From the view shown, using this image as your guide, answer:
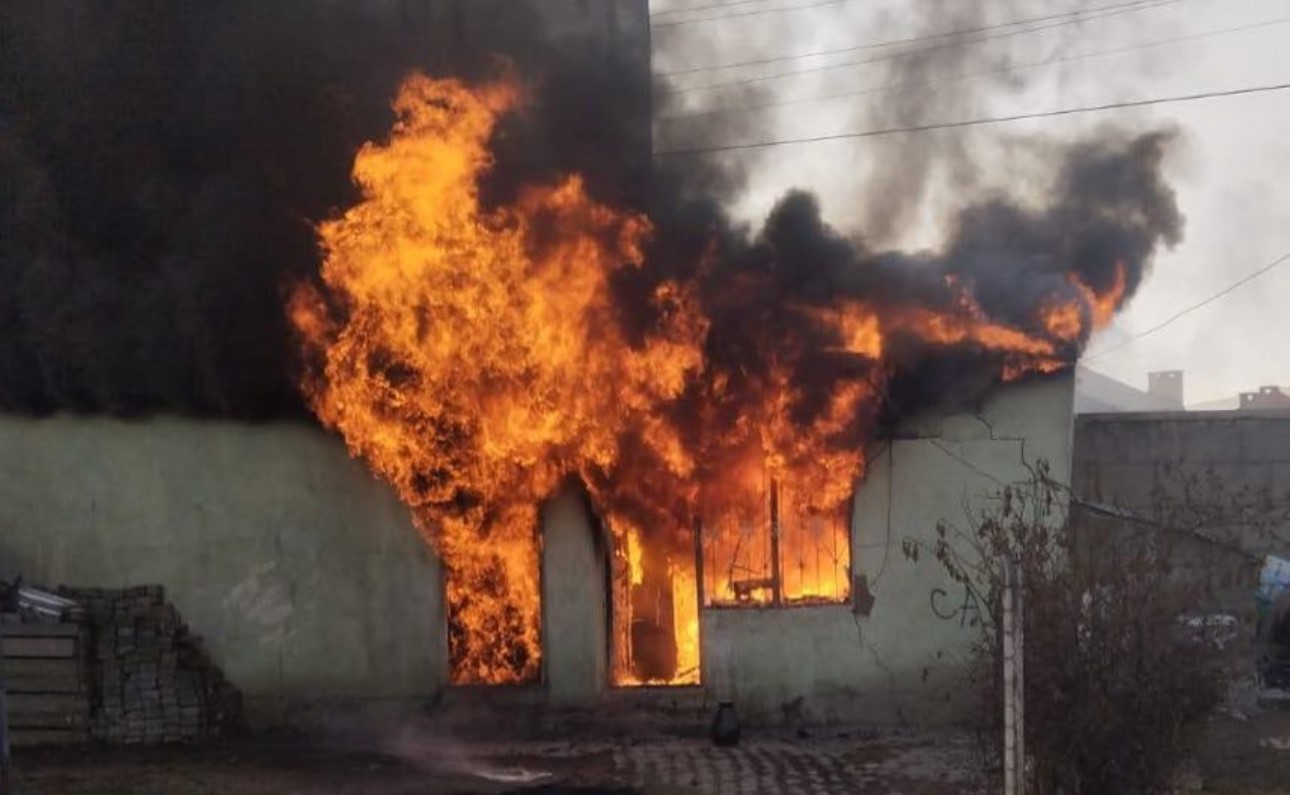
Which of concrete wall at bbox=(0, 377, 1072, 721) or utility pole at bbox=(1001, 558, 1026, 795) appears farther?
concrete wall at bbox=(0, 377, 1072, 721)

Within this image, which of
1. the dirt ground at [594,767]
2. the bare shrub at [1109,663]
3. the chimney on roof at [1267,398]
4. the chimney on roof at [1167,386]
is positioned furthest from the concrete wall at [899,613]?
the chimney on roof at [1167,386]

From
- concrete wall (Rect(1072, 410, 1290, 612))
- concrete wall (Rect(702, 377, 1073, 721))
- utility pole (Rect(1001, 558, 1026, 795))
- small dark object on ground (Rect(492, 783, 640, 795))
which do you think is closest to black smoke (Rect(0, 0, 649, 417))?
concrete wall (Rect(702, 377, 1073, 721))

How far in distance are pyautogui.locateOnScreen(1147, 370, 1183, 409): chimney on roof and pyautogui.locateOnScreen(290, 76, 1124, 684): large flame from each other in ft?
172

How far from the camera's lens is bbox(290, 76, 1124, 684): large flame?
36.8ft

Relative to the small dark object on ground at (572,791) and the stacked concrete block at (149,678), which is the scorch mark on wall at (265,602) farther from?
the small dark object on ground at (572,791)

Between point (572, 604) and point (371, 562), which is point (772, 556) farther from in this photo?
point (371, 562)

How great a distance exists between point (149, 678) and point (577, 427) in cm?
A: 491

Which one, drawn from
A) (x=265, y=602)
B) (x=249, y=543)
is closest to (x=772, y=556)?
(x=265, y=602)

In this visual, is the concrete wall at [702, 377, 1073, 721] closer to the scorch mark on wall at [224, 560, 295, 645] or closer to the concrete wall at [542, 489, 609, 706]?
the concrete wall at [542, 489, 609, 706]

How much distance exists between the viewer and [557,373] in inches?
445

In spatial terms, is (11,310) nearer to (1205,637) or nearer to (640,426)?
(640,426)

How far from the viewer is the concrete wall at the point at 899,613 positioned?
11.6 m

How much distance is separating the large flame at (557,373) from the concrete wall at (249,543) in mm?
753

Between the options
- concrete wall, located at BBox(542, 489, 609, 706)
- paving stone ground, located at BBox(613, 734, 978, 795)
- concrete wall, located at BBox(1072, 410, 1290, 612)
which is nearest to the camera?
paving stone ground, located at BBox(613, 734, 978, 795)
